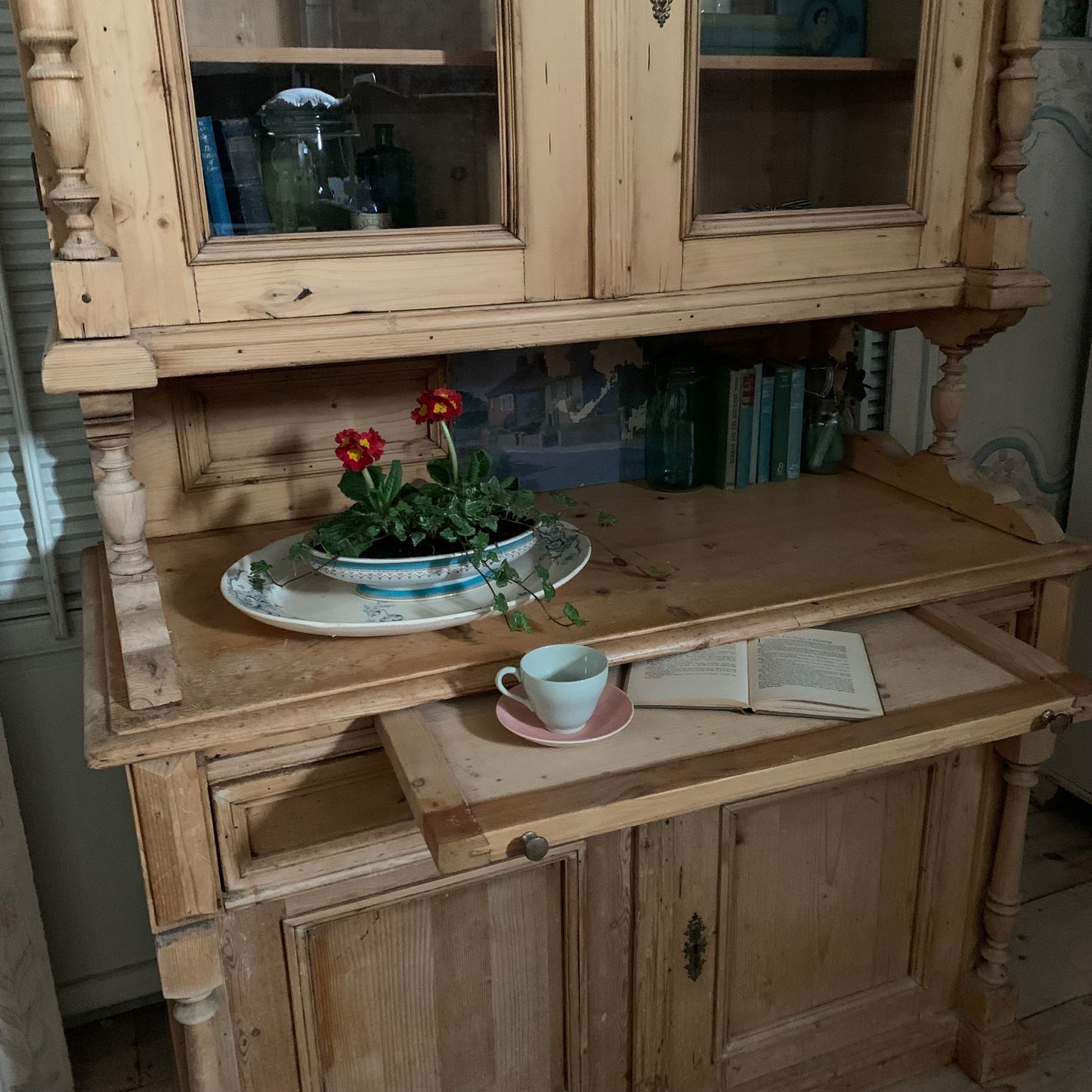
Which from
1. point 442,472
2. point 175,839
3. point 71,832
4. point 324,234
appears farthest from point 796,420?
point 71,832

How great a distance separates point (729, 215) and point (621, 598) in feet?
1.54

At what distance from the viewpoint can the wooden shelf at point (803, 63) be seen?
4.15 ft

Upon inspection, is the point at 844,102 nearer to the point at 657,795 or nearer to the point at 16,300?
the point at 657,795

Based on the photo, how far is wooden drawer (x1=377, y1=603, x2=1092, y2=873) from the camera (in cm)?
94

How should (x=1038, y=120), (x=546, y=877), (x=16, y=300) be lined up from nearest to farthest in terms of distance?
(x=546, y=877)
(x=16, y=300)
(x=1038, y=120)

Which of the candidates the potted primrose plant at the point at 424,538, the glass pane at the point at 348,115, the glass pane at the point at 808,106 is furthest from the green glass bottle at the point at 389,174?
the glass pane at the point at 808,106

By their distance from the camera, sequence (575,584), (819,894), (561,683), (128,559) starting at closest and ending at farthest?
1. (561,683)
2. (128,559)
3. (575,584)
4. (819,894)

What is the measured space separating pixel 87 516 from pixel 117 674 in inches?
20.2

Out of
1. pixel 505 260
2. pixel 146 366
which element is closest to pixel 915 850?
pixel 505 260

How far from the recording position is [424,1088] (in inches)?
54.3

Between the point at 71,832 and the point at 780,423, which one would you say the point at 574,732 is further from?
the point at 71,832

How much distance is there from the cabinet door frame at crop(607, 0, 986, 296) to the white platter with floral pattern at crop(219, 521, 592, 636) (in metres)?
0.32

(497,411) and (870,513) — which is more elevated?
(497,411)

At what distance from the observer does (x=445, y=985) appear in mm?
1339
